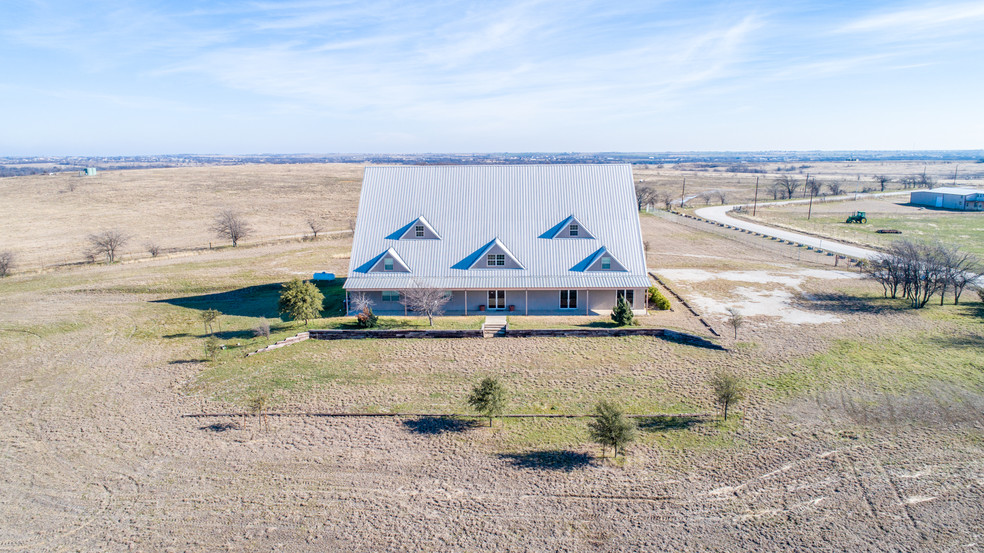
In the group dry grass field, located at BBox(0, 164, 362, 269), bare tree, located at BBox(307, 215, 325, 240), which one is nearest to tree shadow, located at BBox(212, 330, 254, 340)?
dry grass field, located at BBox(0, 164, 362, 269)

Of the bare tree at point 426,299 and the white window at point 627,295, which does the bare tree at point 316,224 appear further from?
the white window at point 627,295

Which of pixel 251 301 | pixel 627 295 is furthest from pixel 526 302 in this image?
pixel 251 301

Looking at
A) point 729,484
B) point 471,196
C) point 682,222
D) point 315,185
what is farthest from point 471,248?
point 315,185

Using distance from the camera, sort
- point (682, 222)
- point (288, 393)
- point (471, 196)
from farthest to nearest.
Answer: point (682, 222), point (471, 196), point (288, 393)

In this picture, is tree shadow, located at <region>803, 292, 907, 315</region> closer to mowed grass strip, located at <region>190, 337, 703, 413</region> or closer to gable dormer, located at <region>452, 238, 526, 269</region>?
mowed grass strip, located at <region>190, 337, 703, 413</region>

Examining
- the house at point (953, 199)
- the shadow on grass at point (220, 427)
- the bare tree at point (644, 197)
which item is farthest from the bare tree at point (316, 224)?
the house at point (953, 199)

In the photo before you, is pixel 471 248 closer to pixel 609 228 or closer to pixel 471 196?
pixel 471 196
